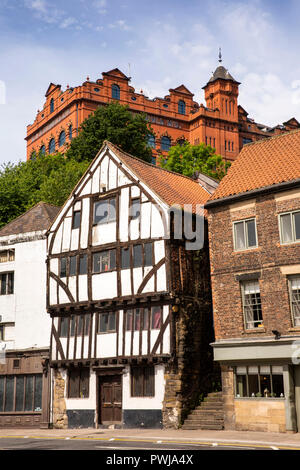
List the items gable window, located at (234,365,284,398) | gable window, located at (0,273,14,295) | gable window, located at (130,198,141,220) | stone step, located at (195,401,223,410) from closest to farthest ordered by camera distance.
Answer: gable window, located at (234,365,284,398), stone step, located at (195,401,223,410), gable window, located at (130,198,141,220), gable window, located at (0,273,14,295)

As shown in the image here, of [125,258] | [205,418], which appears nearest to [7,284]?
[125,258]

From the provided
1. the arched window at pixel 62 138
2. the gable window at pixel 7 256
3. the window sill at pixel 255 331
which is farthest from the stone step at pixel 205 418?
the arched window at pixel 62 138

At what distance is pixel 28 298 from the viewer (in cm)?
3062

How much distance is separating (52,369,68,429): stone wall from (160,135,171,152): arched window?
5192 centimetres

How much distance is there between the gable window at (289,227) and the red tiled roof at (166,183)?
18.5ft

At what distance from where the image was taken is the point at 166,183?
29406mm

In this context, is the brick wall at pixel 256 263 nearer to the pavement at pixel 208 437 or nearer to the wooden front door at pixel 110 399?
the pavement at pixel 208 437

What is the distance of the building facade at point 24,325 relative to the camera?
2862 centimetres

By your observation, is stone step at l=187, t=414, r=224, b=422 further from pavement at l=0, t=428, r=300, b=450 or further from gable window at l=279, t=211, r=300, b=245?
gable window at l=279, t=211, r=300, b=245

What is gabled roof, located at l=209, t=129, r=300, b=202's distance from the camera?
23484 millimetres

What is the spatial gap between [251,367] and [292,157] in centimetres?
866

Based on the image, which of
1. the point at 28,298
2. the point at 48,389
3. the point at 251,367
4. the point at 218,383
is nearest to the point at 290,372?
the point at 251,367

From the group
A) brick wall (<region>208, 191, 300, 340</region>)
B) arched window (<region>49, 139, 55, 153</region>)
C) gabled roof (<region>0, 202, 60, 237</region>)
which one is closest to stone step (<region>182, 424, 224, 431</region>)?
brick wall (<region>208, 191, 300, 340</region>)

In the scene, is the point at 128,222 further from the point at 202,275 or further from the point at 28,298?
the point at 28,298
